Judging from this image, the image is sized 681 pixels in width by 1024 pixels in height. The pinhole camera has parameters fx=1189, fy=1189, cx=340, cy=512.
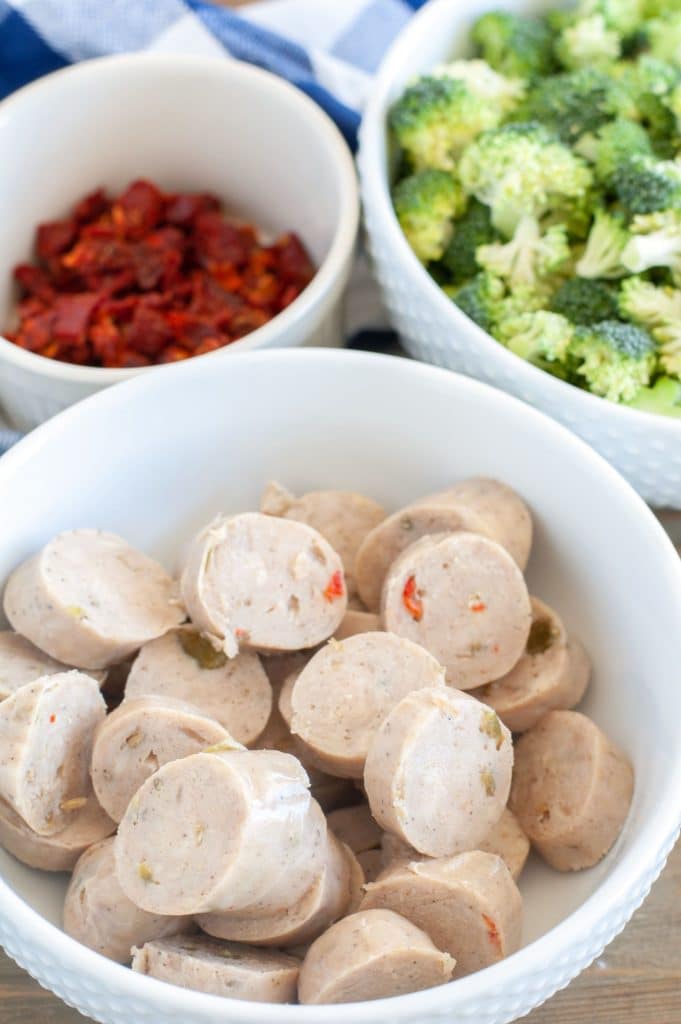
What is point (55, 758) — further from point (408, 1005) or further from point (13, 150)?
point (13, 150)

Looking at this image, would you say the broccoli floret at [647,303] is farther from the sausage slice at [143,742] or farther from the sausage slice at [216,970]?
the sausage slice at [216,970]

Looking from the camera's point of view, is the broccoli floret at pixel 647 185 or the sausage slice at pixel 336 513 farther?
the broccoli floret at pixel 647 185

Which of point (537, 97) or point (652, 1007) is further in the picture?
point (537, 97)

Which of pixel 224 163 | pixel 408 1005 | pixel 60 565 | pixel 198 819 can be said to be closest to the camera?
pixel 408 1005

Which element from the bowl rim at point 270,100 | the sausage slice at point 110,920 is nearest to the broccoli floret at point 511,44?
the bowl rim at point 270,100

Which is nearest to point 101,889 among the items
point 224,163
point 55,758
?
point 55,758

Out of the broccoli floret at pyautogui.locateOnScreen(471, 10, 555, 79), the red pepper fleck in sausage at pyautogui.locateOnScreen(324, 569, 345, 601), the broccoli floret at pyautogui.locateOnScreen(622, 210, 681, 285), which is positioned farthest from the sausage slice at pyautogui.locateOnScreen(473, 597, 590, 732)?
the broccoli floret at pyautogui.locateOnScreen(471, 10, 555, 79)
